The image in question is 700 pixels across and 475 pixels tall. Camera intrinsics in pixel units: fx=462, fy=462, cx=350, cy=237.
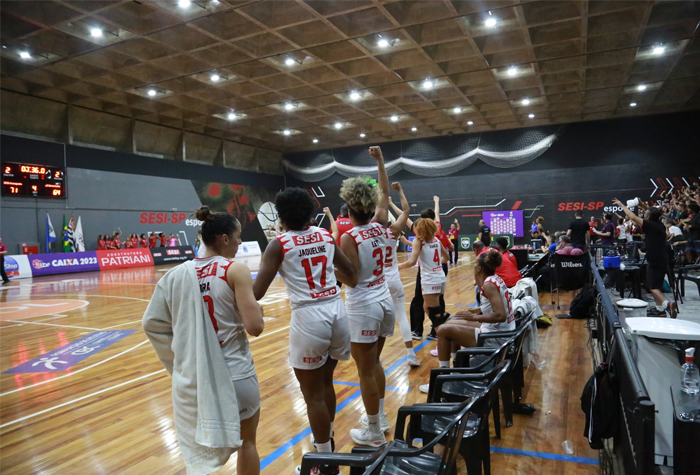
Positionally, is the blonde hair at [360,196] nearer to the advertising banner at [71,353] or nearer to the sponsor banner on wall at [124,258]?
the advertising banner at [71,353]

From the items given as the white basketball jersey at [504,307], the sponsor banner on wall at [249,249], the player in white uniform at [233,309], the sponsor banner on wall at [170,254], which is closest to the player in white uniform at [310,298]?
the player in white uniform at [233,309]

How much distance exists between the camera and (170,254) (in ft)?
62.7

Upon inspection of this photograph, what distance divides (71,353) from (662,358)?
A: 19.6ft

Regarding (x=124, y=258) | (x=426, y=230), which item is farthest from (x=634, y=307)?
(x=124, y=258)

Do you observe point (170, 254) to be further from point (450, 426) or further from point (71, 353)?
point (450, 426)

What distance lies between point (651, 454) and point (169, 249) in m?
19.6

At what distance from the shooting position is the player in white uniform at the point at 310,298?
240 cm

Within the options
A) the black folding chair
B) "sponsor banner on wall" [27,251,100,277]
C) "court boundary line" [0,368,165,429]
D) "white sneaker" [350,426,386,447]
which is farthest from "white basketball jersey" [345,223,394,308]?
"sponsor banner on wall" [27,251,100,277]

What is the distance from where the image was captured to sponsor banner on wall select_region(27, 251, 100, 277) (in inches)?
575

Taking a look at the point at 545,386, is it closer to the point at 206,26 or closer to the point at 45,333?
the point at 45,333

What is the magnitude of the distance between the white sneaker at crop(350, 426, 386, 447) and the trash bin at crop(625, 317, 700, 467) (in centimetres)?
148

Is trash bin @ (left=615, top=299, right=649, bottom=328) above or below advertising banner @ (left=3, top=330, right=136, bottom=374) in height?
above

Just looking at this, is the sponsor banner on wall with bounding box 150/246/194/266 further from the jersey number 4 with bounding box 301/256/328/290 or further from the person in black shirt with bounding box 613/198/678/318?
the jersey number 4 with bounding box 301/256/328/290

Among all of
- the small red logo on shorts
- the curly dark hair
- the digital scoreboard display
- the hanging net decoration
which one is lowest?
the small red logo on shorts
